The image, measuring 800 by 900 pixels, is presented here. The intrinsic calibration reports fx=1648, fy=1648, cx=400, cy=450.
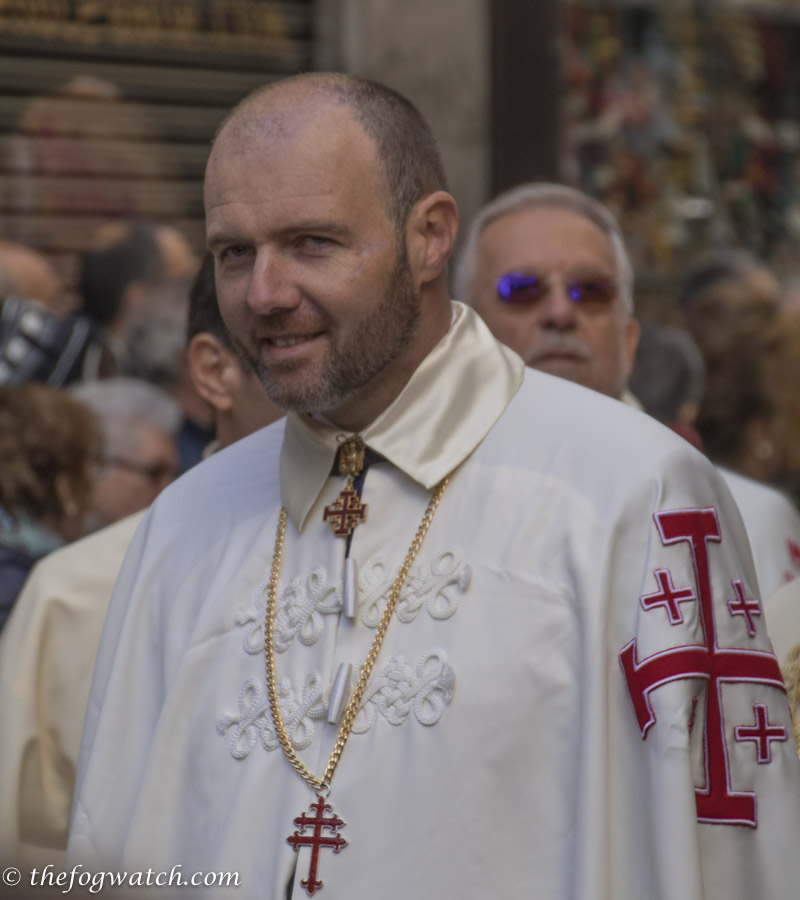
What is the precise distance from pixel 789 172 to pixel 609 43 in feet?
4.91

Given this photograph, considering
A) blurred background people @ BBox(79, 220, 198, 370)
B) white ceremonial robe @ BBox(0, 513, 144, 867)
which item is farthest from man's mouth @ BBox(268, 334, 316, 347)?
blurred background people @ BBox(79, 220, 198, 370)

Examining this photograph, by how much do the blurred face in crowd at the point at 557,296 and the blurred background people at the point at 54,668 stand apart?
2.40 ft

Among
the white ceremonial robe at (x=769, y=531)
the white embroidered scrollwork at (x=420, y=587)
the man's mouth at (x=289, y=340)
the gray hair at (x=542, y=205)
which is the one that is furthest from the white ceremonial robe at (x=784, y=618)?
the gray hair at (x=542, y=205)

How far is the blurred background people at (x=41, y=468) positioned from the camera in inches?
160

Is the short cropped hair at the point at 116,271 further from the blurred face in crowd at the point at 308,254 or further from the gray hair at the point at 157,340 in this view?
the blurred face in crowd at the point at 308,254

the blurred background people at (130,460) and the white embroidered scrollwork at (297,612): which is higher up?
the blurred background people at (130,460)

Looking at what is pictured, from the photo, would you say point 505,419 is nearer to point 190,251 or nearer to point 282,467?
point 282,467

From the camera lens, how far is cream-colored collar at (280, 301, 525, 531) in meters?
2.80

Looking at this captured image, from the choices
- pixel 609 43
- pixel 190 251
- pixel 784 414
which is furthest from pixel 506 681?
pixel 609 43

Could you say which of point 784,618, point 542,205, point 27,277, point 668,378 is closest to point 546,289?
point 542,205

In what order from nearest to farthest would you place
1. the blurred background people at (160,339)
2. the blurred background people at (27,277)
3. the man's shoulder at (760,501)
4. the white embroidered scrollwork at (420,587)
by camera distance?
1. the white embroidered scrollwork at (420,587)
2. the man's shoulder at (760,501)
3. the blurred background people at (160,339)
4. the blurred background people at (27,277)

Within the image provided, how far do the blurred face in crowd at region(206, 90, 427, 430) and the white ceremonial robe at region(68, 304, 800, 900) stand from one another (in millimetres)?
151

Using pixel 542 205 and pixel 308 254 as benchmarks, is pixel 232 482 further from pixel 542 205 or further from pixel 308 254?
pixel 542 205

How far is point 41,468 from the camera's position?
416cm
